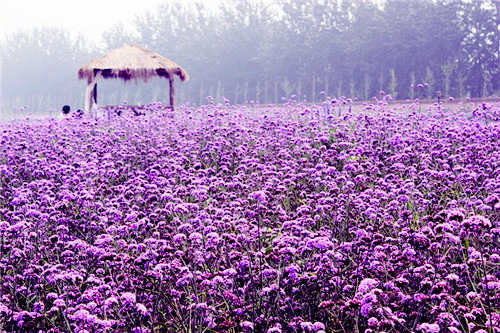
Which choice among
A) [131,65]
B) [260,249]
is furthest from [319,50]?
[260,249]

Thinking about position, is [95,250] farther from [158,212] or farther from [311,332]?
[311,332]

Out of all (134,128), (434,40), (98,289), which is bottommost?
(98,289)

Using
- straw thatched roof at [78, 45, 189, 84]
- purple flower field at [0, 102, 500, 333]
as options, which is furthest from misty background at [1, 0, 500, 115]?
purple flower field at [0, 102, 500, 333]

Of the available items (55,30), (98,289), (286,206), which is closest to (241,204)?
(286,206)

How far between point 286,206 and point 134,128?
6.49 m

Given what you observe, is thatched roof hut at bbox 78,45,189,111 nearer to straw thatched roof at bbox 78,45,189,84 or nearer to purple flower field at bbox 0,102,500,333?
straw thatched roof at bbox 78,45,189,84

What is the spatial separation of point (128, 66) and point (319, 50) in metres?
35.2

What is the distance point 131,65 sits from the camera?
2492 centimetres

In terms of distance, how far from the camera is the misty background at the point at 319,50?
4650cm

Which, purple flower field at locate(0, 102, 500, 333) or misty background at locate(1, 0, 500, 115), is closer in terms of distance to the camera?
purple flower field at locate(0, 102, 500, 333)

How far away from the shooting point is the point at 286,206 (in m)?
6.93

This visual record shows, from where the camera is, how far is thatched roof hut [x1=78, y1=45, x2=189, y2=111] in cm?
2461

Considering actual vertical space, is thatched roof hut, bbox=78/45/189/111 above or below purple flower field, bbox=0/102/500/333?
above

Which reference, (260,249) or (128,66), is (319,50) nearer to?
(128,66)
